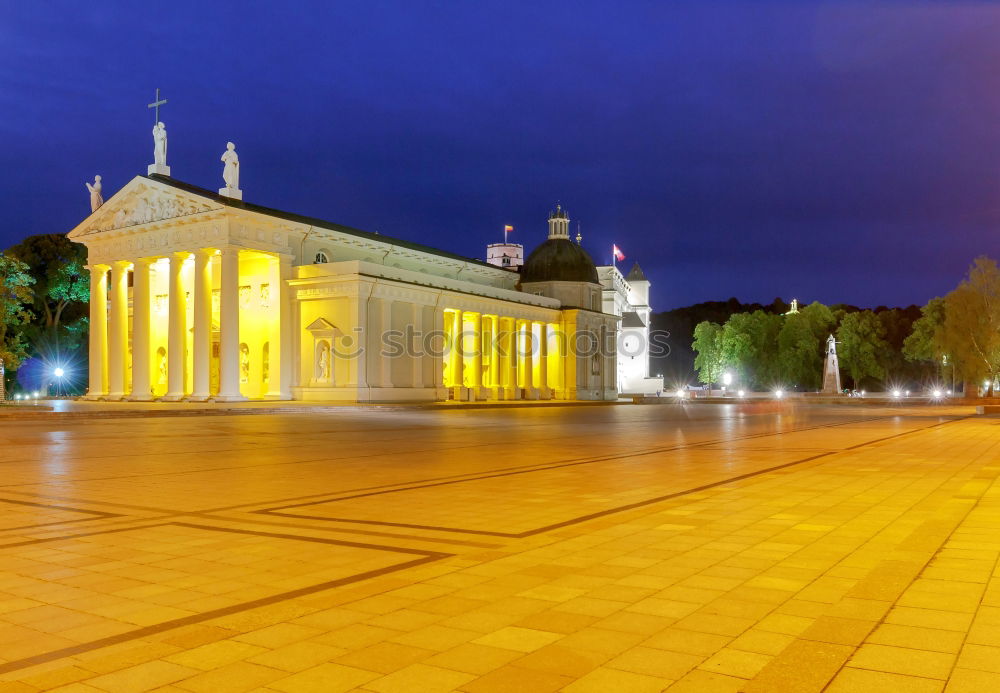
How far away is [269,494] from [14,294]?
118 feet

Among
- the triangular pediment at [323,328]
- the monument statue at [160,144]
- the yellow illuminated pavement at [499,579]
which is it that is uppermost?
the monument statue at [160,144]

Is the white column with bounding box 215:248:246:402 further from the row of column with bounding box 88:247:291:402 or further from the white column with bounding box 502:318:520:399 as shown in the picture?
the white column with bounding box 502:318:520:399

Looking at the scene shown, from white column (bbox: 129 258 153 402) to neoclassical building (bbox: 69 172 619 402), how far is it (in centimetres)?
8

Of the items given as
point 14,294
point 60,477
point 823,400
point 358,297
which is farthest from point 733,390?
point 60,477

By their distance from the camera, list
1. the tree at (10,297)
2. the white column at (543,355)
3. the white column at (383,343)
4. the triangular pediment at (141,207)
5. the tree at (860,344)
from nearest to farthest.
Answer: the tree at (10,297)
the triangular pediment at (141,207)
the white column at (383,343)
the white column at (543,355)
the tree at (860,344)

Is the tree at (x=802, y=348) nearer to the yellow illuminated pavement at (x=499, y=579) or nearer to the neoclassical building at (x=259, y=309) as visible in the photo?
the neoclassical building at (x=259, y=309)

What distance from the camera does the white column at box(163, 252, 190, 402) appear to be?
175 ft

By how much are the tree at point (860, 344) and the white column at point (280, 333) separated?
68495 millimetres

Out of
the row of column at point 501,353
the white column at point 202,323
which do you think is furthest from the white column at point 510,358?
the white column at point 202,323

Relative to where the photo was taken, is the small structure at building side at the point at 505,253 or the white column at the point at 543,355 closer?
the white column at the point at 543,355

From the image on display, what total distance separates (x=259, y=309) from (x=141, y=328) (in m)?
7.47

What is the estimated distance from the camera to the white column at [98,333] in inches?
2308

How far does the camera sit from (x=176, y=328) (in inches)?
2120

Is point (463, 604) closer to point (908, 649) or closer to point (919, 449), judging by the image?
point (908, 649)
